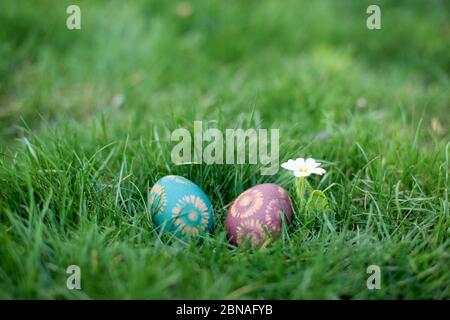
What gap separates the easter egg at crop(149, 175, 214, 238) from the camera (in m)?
1.89

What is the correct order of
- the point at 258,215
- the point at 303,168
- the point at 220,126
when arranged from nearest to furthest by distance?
the point at 258,215
the point at 303,168
the point at 220,126

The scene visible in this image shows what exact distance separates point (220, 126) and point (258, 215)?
26.0 inches

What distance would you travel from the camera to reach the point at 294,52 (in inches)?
157

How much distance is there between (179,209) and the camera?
1884mm

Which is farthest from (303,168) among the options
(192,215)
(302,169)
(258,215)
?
(192,215)

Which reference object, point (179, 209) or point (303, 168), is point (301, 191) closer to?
point (303, 168)

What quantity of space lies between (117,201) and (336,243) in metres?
0.92

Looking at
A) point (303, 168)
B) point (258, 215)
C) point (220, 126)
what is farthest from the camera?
point (220, 126)

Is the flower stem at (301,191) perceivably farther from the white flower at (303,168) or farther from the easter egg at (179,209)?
the easter egg at (179,209)

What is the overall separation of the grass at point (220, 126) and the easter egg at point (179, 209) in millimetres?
65

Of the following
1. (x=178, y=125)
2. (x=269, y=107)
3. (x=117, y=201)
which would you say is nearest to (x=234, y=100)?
(x=269, y=107)

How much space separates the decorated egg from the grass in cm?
6

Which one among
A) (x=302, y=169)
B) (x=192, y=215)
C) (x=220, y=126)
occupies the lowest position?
(x=192, y=215)

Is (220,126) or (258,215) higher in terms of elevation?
(220,126)
